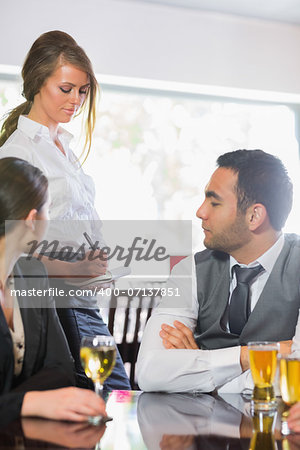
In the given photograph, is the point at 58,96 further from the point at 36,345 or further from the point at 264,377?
the point at 264,377

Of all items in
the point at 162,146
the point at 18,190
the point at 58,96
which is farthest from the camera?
the point at 162,146

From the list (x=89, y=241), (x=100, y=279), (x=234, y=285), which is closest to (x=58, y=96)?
(x=89, y=241)

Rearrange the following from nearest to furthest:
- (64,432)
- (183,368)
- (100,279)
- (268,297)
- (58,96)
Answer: (64,432)
(183,368)
(268,297)
(100,279)
(58,96)

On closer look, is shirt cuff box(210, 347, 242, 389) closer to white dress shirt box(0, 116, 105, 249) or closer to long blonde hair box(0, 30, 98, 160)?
white dress shirt box(0, 116, 105, 249)

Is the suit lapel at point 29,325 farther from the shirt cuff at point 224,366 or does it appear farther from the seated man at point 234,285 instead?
the shirt cuff at point 224,366

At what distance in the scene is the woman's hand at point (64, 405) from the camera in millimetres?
1213

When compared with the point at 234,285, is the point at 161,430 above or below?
below

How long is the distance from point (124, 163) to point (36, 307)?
276cm

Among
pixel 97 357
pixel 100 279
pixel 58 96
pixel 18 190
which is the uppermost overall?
pixel 58 96

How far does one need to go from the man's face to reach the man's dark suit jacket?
1.98 feet

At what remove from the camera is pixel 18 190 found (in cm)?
153

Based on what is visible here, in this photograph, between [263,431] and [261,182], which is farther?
[261,182]

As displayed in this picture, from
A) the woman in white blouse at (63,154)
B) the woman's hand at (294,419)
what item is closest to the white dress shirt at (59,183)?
the woman in white blouse at (63,154)

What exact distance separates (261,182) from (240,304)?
1.39 feet
